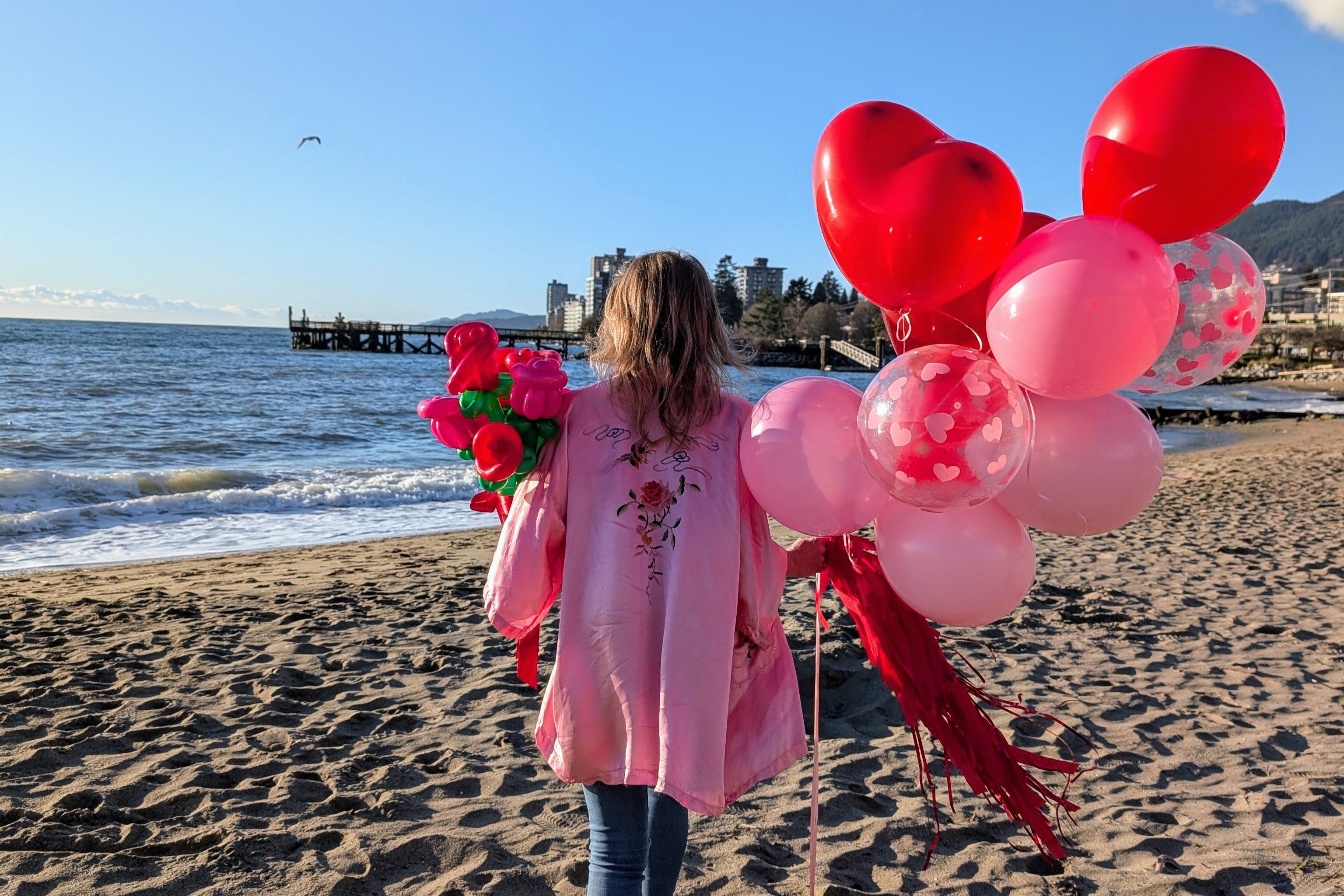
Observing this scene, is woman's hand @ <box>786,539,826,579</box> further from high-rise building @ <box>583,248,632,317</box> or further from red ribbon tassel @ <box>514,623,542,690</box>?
high-rise building @ <box>583,248,632,317</box>

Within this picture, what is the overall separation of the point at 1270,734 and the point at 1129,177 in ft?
10.5

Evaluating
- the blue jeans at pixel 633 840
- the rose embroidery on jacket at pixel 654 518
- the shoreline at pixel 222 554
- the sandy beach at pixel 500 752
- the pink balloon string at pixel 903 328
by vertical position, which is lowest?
the shoreline at pixel 222 554

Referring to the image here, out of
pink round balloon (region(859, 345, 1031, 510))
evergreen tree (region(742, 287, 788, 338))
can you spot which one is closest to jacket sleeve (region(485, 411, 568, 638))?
pink round balloon (region(859, 345, 1031, 510))

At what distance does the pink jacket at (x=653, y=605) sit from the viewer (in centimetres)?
187

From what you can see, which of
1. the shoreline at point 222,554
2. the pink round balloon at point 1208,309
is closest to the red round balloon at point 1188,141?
Result: the pink round balloon at point 1208,309

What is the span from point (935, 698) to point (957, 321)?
89 centimetres

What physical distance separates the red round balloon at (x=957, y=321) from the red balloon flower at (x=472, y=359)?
35.7 inches

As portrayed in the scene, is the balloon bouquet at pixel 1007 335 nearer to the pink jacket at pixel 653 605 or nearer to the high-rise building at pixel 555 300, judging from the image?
the pink jacket at pixel 653 605

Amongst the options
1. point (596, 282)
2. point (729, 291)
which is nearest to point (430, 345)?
point (729, 291)

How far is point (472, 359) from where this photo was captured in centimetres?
204

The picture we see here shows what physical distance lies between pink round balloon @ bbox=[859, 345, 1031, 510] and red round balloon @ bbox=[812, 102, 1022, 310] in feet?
0.56

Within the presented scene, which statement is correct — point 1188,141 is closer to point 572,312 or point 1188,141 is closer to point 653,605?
point 653,605

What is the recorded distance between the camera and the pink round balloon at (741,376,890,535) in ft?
6.18

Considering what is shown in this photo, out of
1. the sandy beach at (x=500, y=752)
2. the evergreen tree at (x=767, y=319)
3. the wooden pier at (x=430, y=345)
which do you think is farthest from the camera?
the evergreen tree at (x=767, y=319)
